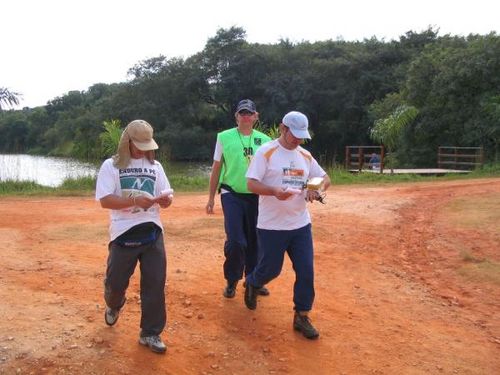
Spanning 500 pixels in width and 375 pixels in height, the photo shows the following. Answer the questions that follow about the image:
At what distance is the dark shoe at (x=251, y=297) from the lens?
470 cm

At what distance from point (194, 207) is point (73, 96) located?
226 ft

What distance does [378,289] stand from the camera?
19.1ft

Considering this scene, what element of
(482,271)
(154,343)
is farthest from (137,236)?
(482,271)

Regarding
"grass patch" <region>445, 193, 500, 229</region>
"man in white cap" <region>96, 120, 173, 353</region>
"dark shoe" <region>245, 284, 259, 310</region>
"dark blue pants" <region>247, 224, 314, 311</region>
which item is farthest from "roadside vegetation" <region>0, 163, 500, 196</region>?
"man in white cap" <region>96, 120, 173, 353</region>

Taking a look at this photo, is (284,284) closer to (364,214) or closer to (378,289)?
(378,289)

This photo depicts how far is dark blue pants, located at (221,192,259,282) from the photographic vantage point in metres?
4.68

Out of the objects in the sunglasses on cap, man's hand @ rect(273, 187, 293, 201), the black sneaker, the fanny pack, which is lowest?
the black sneaker

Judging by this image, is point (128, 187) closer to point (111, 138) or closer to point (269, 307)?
point (269, 307)

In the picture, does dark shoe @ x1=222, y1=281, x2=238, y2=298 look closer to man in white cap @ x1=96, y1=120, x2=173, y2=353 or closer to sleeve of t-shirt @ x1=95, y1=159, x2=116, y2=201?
man in white cap @ x1=96, y1=120, x2=173, y2=353

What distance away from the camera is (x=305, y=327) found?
4.36 metres

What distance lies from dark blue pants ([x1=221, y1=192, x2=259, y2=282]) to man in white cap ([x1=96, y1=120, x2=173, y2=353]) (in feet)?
3.15

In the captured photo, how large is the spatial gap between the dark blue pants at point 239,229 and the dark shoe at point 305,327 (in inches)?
28.4

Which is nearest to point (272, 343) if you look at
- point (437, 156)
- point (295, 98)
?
point (437, 156)

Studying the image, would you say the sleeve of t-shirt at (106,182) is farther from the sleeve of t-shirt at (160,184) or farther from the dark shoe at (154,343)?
the dark shoe at (154,343)
